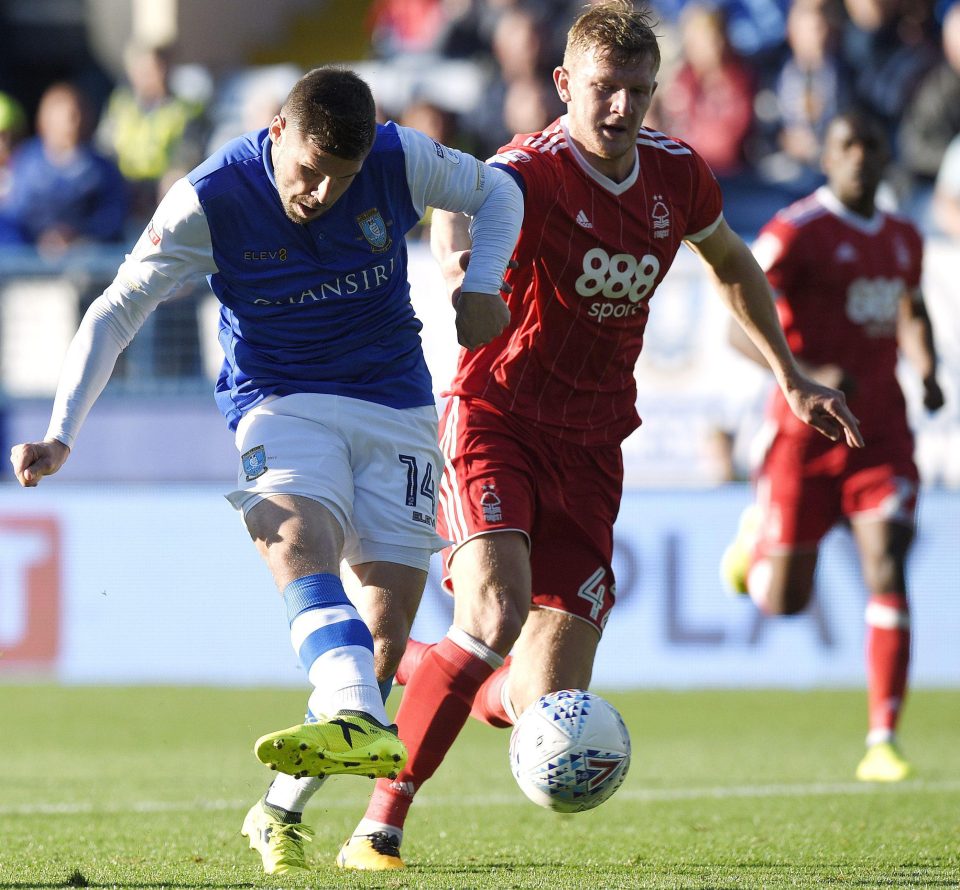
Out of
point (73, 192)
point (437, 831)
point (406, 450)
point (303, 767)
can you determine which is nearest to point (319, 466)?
point (406, 450)

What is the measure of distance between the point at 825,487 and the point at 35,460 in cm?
485

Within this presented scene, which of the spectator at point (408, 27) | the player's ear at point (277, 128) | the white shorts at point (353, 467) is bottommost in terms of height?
the white shorts at point (353, 467)

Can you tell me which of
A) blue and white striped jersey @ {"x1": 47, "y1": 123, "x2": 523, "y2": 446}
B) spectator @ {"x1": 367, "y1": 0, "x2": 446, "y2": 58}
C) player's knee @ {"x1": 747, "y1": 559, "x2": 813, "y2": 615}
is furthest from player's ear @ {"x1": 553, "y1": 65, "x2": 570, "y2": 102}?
spectator @ {"x1": 367, "y1": 0, "x2": 446, "y2": 58}

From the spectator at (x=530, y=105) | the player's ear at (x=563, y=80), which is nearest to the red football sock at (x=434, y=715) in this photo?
the player's ear at (x=563, y=80)

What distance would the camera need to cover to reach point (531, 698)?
5590 millimetres

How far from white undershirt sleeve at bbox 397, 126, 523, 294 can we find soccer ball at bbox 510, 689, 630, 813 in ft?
4.36

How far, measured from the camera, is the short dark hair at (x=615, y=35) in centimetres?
527

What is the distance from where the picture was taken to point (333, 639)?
4.55 meters

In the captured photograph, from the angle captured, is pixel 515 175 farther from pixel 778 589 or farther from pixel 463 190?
pixel 778 589

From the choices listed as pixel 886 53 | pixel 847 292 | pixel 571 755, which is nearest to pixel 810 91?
pixel 886 53

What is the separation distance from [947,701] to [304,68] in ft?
36.2

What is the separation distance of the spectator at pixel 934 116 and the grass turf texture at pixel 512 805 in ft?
14.7

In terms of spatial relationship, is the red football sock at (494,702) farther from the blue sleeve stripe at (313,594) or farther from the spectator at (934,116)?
the spectator at (934,116)

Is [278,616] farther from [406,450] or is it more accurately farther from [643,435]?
[406,450]
